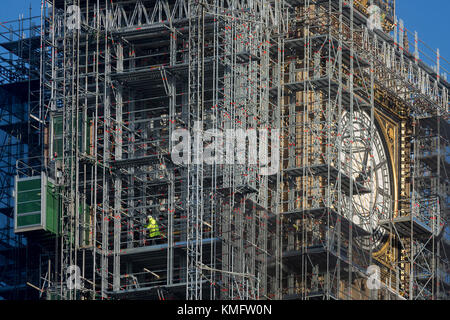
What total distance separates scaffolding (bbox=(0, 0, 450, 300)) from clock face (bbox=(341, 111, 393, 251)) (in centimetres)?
17

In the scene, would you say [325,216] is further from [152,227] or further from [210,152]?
[152,227]

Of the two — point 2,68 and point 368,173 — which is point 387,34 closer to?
point 368,173

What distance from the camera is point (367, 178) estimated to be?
81.3 meters

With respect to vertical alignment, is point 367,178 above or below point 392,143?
below

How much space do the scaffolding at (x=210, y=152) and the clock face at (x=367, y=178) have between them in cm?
17

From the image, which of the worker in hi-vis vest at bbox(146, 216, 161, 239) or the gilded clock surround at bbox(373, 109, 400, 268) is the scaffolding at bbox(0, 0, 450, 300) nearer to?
the worker in hi-vis vest at bbox(146, 216, 161, 239)

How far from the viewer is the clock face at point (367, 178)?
80188 mm

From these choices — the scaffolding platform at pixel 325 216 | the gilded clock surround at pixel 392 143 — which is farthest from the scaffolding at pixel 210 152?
the gilded clock surround at pixel 392 143

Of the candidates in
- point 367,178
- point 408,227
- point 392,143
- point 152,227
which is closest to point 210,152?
point 152,227

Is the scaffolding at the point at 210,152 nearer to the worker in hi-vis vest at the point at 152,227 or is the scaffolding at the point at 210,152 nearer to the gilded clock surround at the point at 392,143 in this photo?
the worker in hi-vis vest at the point at 152,227

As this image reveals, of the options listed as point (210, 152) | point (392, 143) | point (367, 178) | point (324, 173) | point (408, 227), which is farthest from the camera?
point (392, 143)

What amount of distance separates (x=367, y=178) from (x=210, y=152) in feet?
32.6

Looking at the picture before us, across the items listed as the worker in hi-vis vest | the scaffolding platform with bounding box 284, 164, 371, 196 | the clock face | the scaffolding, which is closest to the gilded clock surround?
the clock face

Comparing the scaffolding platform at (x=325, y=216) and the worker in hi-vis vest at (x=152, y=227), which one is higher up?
the scaffolding platform at (x=325, y=216)
